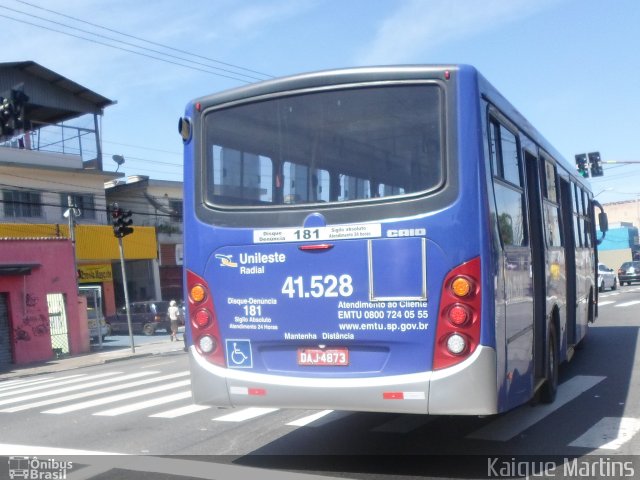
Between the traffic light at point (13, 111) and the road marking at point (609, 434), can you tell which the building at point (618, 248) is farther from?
the road marking at point (609, 434)

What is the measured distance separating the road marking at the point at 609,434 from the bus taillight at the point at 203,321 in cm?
331

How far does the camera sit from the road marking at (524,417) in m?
7.58

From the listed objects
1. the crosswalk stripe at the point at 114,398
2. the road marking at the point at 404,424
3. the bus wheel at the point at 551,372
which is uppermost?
the bus wheel at the point at 551,372

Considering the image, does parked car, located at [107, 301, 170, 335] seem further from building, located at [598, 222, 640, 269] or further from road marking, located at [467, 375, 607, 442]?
building, located at [598, 222, 640, 269]

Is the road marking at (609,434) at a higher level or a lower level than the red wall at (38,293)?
lower

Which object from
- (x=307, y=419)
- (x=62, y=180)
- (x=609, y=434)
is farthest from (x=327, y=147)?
(x=62, y=180)

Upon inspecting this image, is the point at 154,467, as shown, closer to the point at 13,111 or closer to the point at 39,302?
the point at 13,111

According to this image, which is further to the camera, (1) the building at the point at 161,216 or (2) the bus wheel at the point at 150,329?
(1) the building at the point at 161,216

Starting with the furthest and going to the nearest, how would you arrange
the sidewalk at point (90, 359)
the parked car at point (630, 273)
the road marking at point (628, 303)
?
1. the parked car at point (630, 273)
2. the road marking at point (628, 303)
3. the sidewalk at point (90, 359)

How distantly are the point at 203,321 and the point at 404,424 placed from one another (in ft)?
8.74

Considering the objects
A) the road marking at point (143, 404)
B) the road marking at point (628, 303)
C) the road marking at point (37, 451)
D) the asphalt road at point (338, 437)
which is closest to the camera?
the asphalt road at point (338, 437)

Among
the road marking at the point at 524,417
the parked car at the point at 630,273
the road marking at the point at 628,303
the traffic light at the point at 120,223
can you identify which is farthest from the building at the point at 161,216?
the road marking at the point at 524,417

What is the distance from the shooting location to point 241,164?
274 inches

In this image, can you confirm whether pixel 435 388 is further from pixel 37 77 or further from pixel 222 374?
pixel 37 77
